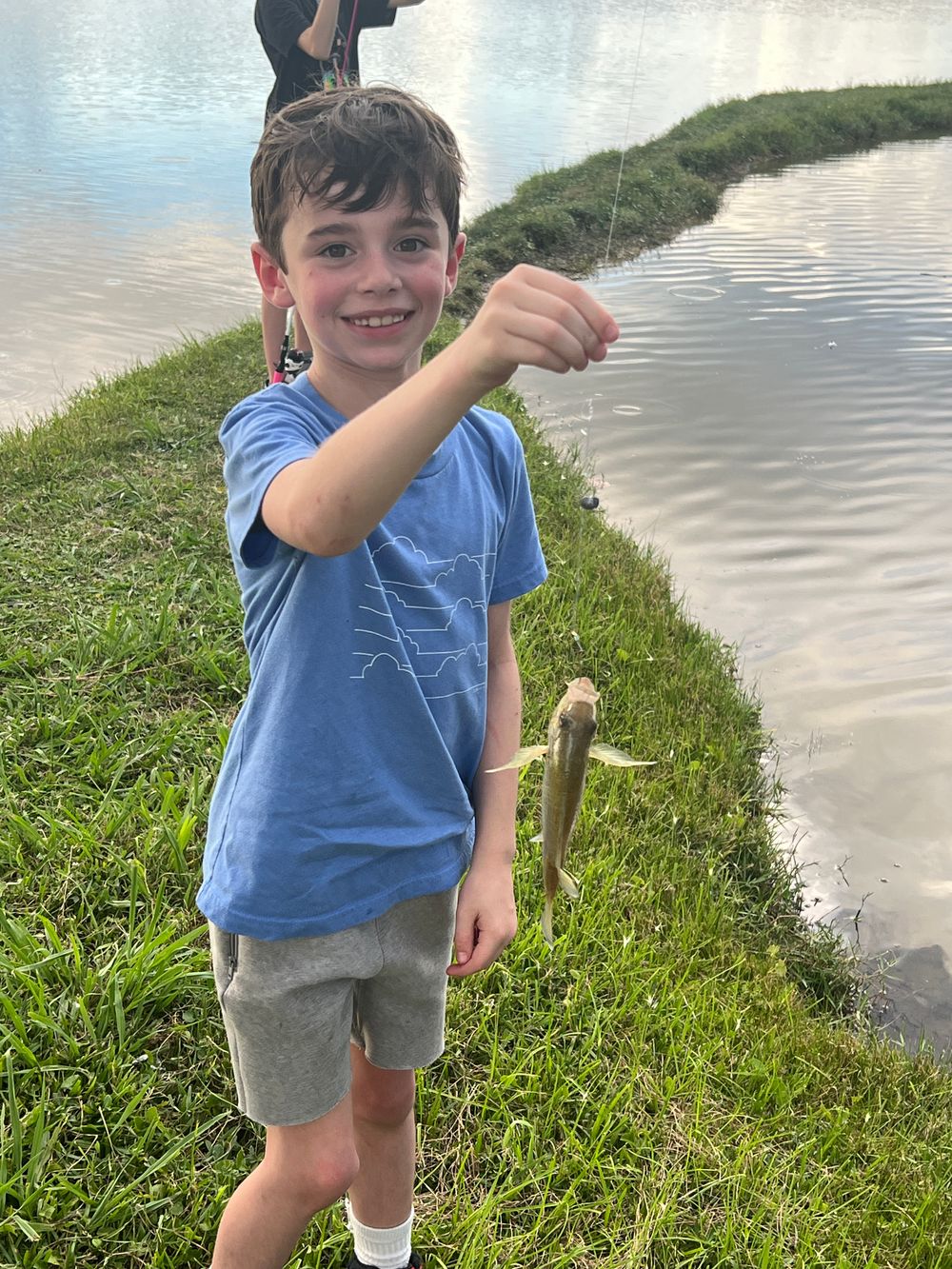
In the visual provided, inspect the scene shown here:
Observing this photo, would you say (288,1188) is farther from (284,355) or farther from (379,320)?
(284,355)

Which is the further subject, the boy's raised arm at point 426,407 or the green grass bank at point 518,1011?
the green grass bank at point 518,1011

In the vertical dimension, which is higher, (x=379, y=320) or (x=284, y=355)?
(x=379, y=320)

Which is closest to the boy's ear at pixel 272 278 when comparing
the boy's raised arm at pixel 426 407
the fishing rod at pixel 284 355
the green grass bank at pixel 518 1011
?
the boy's raised arm at pixel 426 407

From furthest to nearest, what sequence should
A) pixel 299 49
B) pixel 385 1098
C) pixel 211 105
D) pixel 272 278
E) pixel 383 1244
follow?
pixel 211 105, pixel 299 49, pixel 383 1244, pixel 385 1098, pixel 272 278

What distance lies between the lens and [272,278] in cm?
173

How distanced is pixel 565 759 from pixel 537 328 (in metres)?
0.60

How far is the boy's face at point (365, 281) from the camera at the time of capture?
4.97 ft

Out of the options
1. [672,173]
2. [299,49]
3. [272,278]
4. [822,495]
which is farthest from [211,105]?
[272,278]

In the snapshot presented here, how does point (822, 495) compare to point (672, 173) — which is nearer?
point (822, 495)

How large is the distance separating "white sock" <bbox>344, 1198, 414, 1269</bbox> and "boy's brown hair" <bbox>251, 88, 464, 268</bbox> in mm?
1709

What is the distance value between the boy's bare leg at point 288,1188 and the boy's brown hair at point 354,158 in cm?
135

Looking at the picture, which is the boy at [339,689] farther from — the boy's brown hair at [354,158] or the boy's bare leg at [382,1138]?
the boy's bare leg at [382,1138]

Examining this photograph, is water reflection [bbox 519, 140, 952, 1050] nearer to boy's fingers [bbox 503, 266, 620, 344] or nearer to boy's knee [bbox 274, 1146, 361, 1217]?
boy's knee [bbox 274, 1146, 361, 1217]

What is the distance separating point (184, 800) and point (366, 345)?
1.88 meters
